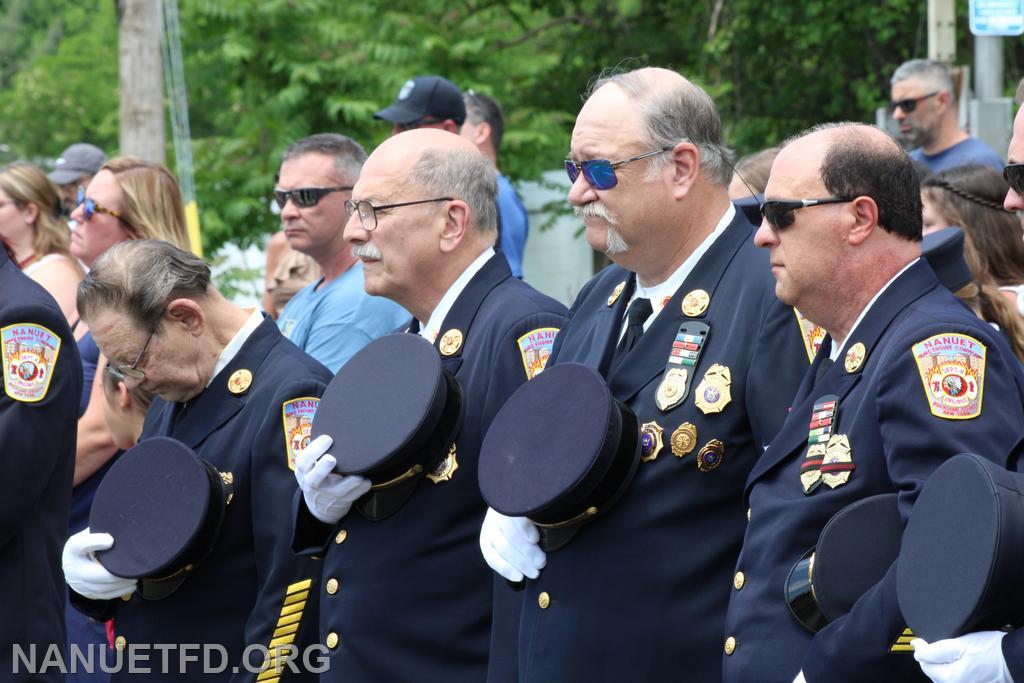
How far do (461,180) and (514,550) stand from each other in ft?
3.95

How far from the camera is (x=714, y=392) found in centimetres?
337

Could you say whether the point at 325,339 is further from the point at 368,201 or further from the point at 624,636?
the point at 624,636

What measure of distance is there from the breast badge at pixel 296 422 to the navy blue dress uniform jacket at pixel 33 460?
60 cm

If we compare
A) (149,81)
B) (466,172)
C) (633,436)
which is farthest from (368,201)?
(149,81)

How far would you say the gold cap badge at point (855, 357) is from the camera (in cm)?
306

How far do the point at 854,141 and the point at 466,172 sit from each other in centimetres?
129

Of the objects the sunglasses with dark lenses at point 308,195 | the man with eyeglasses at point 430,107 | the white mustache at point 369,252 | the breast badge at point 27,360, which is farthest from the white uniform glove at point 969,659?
the man with eyeglasses at point 430,107

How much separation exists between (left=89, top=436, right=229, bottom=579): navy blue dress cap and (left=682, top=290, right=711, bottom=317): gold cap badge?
140 cm

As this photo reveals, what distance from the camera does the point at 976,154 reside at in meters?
7.06

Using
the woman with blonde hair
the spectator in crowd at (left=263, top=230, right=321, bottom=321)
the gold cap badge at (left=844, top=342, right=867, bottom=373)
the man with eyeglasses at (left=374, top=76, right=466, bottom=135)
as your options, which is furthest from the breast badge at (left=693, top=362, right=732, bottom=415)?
the spectator in crowd at (left=263, top=230, right=321, bottom=321)

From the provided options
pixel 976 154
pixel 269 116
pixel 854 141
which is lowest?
pixel 269 116

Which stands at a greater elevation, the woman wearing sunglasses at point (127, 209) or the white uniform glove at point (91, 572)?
the woman wearing sunglasses at point (127, 209)

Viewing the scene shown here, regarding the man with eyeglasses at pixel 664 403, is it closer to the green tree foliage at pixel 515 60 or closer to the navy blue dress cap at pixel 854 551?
the navy blue dress cap at pixel 854 551

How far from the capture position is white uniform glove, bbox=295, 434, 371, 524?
3.67 m
